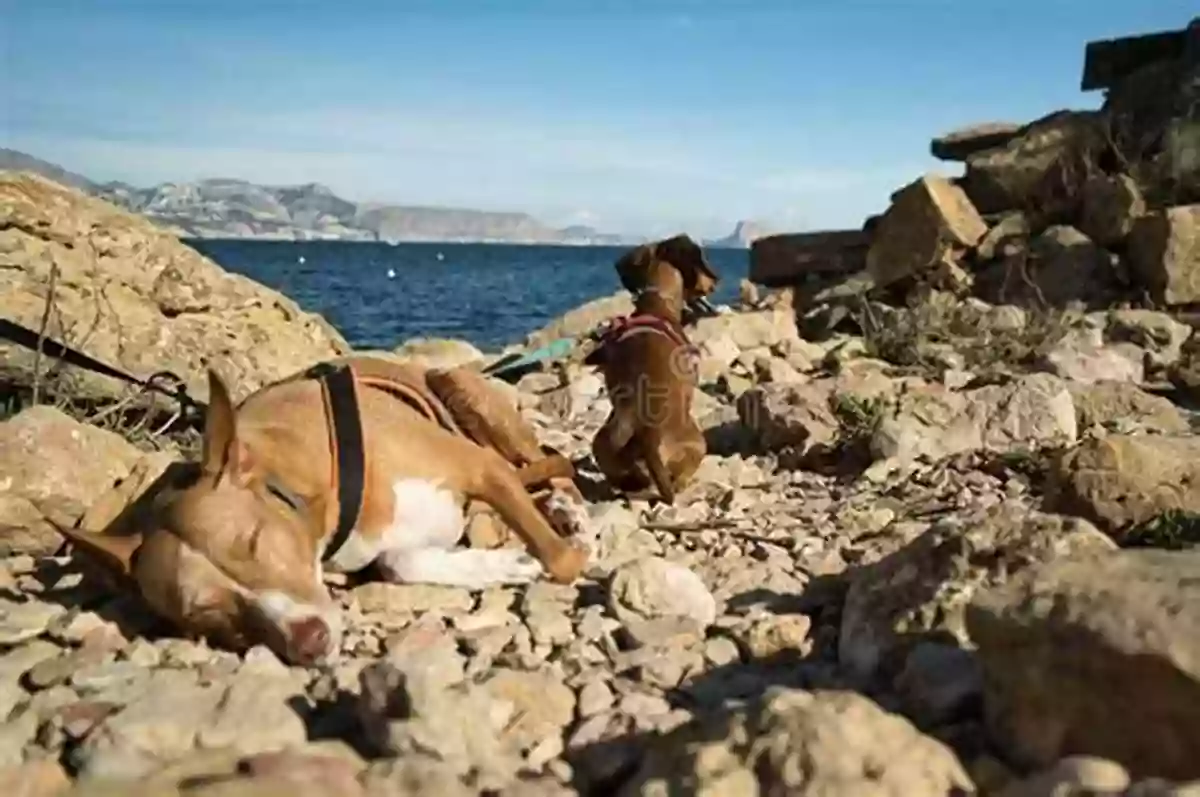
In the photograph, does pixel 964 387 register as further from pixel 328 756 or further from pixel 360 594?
pixel 328 756

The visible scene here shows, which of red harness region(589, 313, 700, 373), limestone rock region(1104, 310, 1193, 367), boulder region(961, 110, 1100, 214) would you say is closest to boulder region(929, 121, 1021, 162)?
boulder region(961, 110, 1100, 214)

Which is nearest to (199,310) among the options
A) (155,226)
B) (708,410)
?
→ (155,226)

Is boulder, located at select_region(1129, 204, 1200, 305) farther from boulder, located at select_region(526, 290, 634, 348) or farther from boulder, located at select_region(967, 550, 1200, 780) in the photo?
boulder, located at select_region(967, 550, 1200, 780)

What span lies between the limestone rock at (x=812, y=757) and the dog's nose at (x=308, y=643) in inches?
54.7

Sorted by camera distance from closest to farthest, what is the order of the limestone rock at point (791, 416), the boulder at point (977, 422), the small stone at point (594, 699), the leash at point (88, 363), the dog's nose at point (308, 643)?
the small stone at point (594, 699), the dog's nose at point (308, 643), the leash at point (88, 363), the boulder at point (977, 422), the limestone rock at point (791, 416)

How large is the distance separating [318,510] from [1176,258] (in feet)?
31.7

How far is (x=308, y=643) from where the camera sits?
383 centimetres

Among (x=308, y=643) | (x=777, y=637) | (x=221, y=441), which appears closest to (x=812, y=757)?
(x=777, y=637)

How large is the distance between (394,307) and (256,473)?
3168 cm

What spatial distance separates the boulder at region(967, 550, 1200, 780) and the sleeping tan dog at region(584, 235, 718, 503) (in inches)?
128

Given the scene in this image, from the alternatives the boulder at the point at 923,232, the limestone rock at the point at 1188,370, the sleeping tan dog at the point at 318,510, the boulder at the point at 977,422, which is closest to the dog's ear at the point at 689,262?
the boulder at the point at 977,422

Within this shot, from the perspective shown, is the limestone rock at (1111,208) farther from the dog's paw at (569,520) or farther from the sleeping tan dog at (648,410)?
the dog's paw at (569,520)

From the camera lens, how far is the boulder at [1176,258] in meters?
11.5

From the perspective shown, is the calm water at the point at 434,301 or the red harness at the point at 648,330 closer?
the red harness at the point at 648,330
